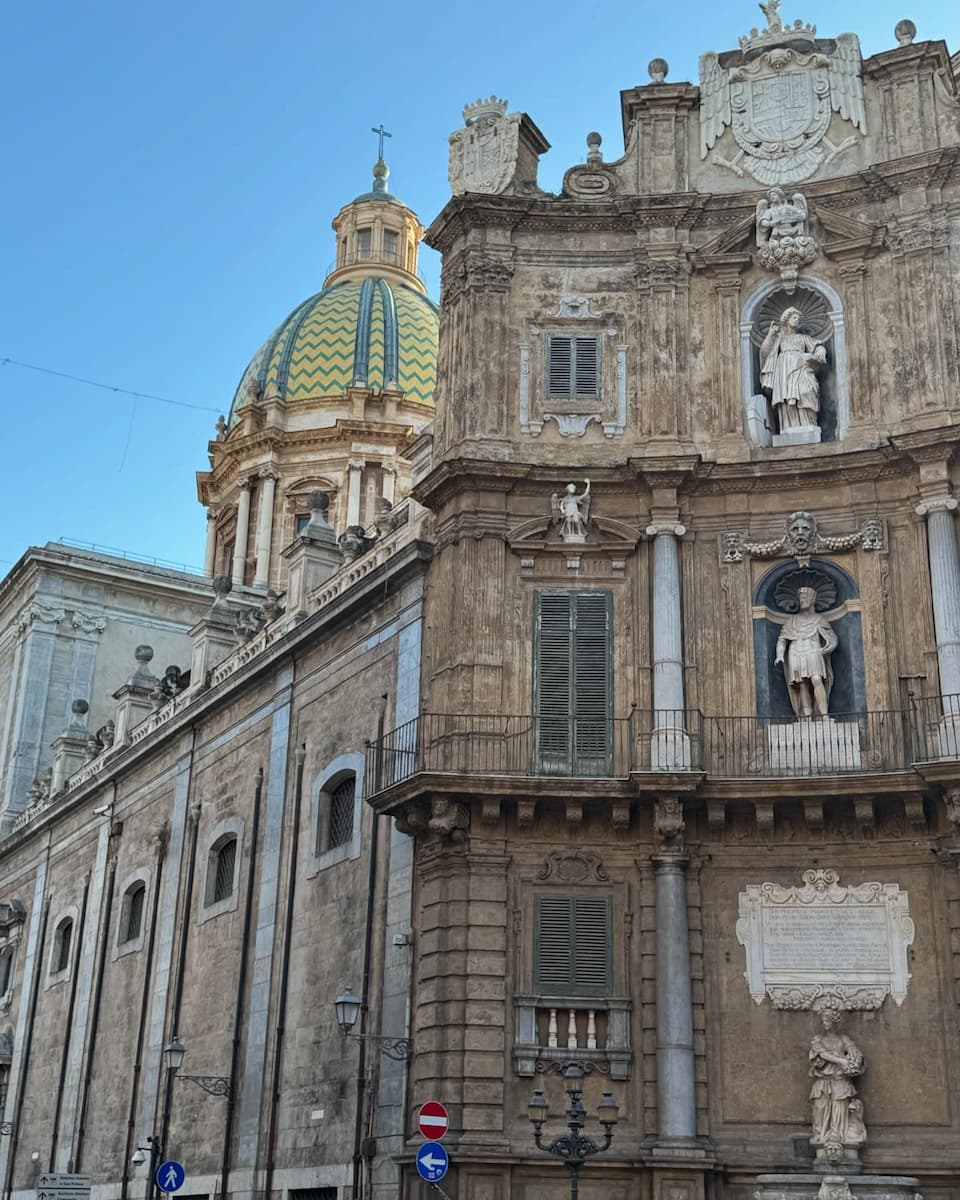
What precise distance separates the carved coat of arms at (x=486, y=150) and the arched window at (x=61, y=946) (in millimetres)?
21663

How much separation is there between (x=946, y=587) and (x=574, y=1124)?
8525 mm

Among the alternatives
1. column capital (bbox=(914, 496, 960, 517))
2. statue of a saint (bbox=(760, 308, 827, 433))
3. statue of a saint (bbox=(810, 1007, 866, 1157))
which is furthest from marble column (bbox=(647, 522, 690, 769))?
statue of a saint (bbox=(810, 1007, 866, 1157))

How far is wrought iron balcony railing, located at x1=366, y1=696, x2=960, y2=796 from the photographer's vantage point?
2069 cm

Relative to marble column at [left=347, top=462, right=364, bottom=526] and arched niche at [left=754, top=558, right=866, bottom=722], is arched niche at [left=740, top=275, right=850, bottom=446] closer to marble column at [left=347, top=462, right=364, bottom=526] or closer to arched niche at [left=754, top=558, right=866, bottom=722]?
arched niche at [left=754, top=558, right=866, bottom=722]

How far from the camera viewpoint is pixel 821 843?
20.6 m

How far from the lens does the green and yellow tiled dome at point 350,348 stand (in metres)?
51.1

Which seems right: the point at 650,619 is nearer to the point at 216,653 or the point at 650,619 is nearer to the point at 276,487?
the point at 216,653

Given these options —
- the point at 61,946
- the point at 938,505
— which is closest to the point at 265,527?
the point at 61,946

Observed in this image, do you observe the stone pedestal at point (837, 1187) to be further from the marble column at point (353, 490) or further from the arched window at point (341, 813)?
the marble column at point (353, 490)

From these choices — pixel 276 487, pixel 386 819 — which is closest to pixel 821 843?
pixel 386 819

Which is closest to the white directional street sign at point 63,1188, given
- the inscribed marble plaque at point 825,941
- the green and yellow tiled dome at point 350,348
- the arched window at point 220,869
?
the arched window at point 220,869

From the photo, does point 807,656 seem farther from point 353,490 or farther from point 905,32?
point 353,490

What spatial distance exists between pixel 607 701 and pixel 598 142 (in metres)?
9.26

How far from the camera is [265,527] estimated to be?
49.0 meters
